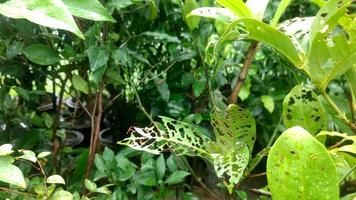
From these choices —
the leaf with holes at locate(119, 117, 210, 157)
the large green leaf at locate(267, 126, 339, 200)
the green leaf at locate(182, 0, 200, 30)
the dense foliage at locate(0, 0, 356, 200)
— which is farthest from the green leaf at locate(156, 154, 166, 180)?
the large green leaf at locate(267, 126, 339, 200)

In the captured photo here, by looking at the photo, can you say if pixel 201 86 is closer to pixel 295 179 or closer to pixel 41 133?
pixel 41 133

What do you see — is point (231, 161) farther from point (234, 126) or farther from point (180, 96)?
point (180, 96)

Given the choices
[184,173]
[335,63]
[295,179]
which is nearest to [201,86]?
[184,173]

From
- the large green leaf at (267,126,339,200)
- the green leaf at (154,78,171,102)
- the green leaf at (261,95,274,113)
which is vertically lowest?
the green leaf at (261,95,274,113)

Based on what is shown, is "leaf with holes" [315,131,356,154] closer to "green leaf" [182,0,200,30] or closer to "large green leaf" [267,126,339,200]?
"large green leaf" [267,126,339,200]

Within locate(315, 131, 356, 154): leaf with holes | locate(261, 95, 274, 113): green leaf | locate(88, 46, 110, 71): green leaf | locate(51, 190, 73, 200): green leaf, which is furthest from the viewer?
locate(261, 95, 274, 113): green leaf

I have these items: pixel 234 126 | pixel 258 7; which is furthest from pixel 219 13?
pixel 234 126
